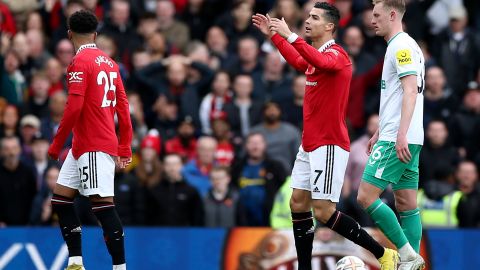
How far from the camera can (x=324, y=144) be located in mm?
12445

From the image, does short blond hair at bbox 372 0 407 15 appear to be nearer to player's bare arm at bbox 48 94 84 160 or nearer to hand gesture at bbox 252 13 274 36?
hand gesture at bbox 252 13 274 36

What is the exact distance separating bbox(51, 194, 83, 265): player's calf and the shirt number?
1.10 metres

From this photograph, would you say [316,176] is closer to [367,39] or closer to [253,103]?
[253,103]

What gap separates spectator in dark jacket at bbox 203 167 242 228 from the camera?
17.8m

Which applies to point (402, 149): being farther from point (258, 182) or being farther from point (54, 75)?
point (54, 75)

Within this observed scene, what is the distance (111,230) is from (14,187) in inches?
239

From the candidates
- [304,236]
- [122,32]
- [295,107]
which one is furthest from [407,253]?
[122,32]

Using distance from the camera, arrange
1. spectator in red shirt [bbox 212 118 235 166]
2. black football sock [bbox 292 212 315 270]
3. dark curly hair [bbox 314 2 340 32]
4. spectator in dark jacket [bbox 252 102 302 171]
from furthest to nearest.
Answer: spectator in red shirt [bbox 212 118 235 166] → spectator in dark jacket [bbox 252 102 302 171] → black football sock [bbox 292 212 315 270] → dark curly hair [bbox 314 2 340 32]

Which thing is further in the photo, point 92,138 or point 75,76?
point 92,138

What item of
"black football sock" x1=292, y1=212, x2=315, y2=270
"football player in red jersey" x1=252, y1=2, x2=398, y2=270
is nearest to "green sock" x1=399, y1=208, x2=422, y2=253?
"football player in red jersey" x1=252, y1=2, x2=398, y2=270

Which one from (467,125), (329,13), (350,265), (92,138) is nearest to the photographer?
(92,138)

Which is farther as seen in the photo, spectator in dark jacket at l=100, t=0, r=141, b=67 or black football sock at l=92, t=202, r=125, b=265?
spectator in dark jacket at l=100, t=0, r=141, b=67

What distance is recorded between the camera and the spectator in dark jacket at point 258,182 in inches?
697

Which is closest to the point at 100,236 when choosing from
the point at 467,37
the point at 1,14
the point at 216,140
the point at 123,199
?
the point at 123,199
